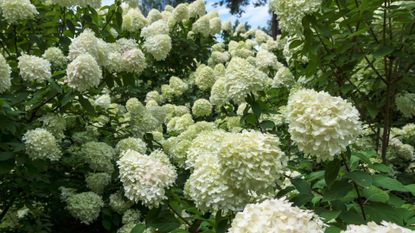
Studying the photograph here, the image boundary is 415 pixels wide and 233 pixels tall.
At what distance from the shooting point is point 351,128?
149 centimetres

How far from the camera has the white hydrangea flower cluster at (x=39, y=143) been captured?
262 centimetres

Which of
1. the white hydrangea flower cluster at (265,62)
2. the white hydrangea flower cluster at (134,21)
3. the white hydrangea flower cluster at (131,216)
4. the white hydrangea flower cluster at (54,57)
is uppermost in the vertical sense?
the white hydrangea flower cluster at (54,57)

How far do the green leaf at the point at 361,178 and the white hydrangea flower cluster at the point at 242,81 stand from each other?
3.15 ft

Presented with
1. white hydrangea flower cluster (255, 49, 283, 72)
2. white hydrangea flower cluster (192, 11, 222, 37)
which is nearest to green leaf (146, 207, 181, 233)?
white hydrangea flower cluster (255, 49, 283, 72)

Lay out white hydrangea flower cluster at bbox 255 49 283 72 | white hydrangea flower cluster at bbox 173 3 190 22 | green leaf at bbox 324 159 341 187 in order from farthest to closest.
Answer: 1. white hydrangea flower cluster at bbox 173 3 190 22
2. white hydrangea flower cluster at bbox 255 49 283 72
3. green leaf at bbox 324 159 341 187

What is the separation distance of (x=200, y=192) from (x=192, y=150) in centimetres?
42

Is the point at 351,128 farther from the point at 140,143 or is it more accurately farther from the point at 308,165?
the point at 140,143

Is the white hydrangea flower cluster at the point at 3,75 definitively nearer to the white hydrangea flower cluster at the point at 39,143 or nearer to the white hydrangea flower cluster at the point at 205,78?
the white hydrangea flower cluster at the point at 39,143

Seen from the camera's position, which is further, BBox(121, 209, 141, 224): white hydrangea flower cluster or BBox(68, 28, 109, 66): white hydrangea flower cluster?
BBox(121, 209, 141, 224): white hydrangea flower cluster

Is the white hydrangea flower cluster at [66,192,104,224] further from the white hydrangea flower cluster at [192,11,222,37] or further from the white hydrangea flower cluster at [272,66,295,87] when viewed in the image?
the white hydrangea flower cluster at [192,11,222,37]

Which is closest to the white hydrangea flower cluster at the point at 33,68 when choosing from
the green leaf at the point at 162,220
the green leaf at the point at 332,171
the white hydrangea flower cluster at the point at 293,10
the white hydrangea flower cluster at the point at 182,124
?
the green leaf at the point at 162,220

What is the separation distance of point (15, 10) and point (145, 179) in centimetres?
179

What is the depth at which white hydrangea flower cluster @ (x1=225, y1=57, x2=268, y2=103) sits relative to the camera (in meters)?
2.42

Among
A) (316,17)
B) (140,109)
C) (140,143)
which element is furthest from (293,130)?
(140,109)
